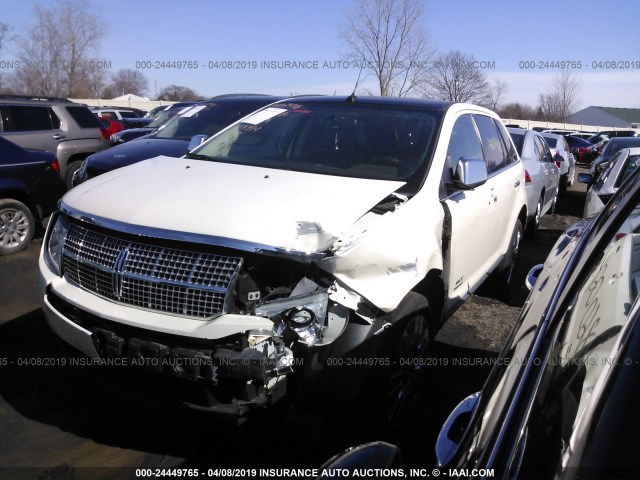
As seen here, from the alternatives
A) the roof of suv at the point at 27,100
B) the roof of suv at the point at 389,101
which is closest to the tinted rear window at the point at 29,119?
the roof of suv at the point at 27,100

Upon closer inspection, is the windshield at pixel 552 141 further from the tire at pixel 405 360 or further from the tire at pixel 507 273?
the tire at pixel 405 360

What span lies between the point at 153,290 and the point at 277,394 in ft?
2.59

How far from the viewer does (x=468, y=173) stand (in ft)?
11.8

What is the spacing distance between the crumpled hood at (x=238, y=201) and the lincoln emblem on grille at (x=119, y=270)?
16 centimetres

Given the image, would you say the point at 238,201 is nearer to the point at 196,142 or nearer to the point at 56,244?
the point at 56,244

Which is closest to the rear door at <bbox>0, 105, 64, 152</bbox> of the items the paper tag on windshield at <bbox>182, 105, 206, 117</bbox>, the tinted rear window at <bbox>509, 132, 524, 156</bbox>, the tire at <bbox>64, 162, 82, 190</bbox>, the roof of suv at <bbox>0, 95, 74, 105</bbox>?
the roof of suv at <bbox>0, 95, 74, 105</bbox>

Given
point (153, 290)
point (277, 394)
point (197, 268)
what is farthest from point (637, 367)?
point (153, 290)

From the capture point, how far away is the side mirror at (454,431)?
58.3 inches

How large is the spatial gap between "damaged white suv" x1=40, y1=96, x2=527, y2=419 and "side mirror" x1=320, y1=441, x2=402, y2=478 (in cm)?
104

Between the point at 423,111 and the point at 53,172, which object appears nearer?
the point at 423,111

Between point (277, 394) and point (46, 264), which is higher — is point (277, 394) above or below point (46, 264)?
below

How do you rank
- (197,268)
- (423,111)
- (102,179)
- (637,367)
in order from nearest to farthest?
(637,367)
(197,268)
(102,179)
(423,111)

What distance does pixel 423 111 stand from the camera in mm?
4102

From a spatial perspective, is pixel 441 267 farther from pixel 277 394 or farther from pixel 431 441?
pixel 277 394
